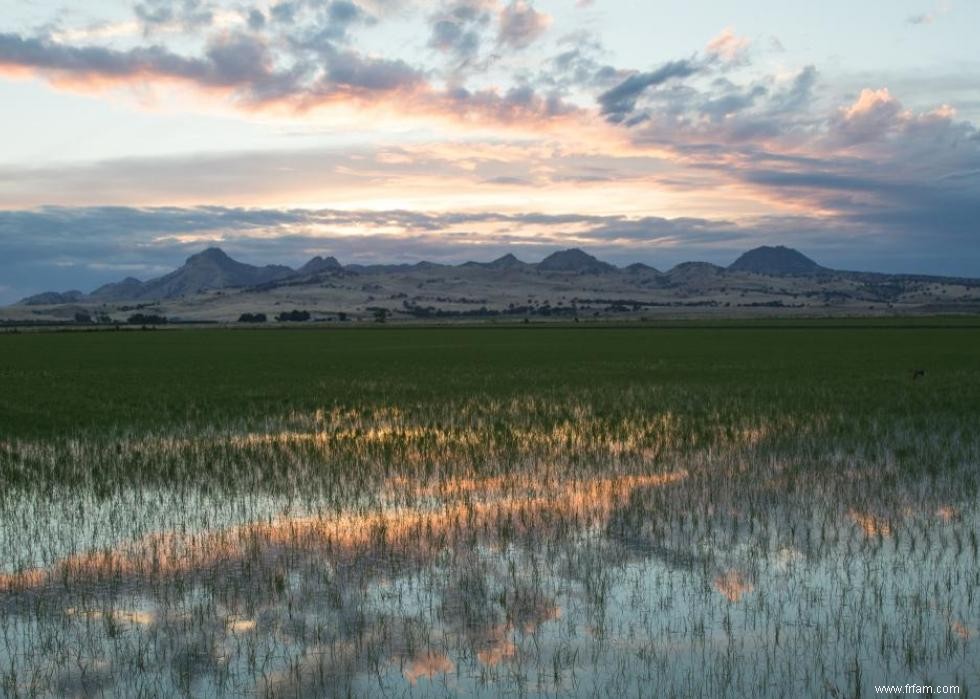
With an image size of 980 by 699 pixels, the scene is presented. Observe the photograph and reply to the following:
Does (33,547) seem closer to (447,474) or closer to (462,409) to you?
(447,474)

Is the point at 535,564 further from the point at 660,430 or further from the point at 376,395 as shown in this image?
the point at 376,395

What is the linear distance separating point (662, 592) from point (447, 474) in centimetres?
771

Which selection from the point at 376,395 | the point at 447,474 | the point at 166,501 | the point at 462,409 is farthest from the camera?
the point at 376,395

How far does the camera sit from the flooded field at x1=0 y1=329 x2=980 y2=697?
7.64 m

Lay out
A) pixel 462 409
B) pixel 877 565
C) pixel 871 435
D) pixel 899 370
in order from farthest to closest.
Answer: pixel 899 370
pixel 462 409
pixel 871 435
pixel 877 565

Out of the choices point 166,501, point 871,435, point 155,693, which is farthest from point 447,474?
point 871,435

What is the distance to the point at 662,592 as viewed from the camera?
9617 millimetres

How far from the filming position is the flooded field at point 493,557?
7.64 metres

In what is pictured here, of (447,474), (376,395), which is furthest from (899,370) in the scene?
(447,474)

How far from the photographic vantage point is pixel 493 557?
11.0 meters

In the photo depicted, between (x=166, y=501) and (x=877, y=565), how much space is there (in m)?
11.5

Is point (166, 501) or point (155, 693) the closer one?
point (155, 693)

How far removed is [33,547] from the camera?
1188 centimetres

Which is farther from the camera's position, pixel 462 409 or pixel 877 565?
pixel 462 409
